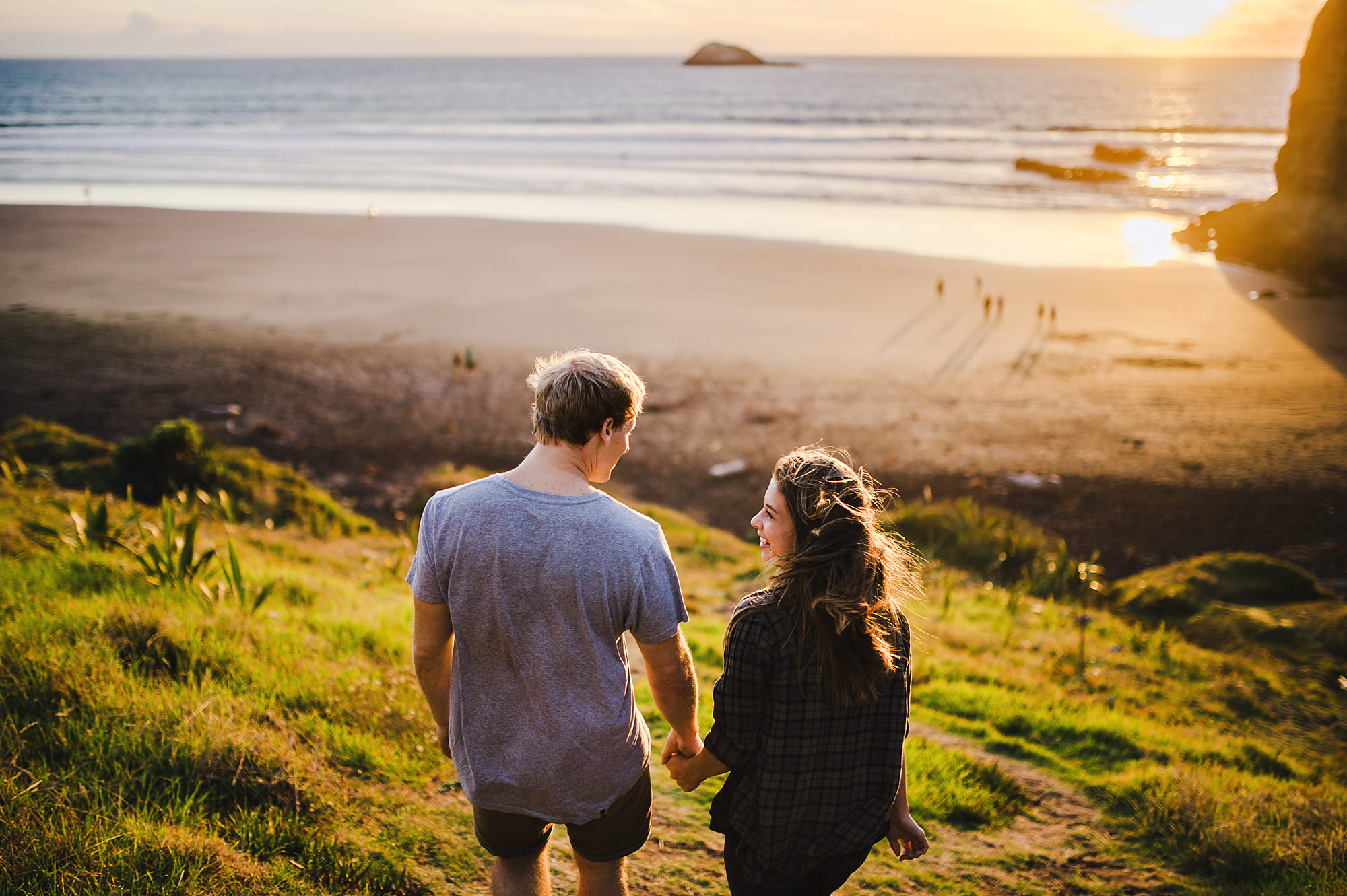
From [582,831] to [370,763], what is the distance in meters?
Result: 1.62

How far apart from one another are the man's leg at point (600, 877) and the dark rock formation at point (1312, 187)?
910 inches

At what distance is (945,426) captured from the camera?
1163 centimetres

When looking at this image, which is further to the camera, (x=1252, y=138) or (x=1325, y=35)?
(x=1252, y=138)

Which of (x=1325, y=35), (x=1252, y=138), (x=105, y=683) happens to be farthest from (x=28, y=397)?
(x=1252, y=138)

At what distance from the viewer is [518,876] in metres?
2.26

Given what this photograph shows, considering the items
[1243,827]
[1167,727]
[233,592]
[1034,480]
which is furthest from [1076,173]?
[233,592]

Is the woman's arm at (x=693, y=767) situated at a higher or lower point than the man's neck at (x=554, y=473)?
lower

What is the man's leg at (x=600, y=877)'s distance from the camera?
7.43ft

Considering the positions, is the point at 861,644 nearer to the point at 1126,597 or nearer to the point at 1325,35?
the point at 1126,597

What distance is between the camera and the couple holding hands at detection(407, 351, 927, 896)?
190cm

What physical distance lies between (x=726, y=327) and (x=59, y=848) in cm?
1399

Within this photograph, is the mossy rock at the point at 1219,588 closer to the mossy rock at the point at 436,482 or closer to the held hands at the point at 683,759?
the held hands at the point at 683,759

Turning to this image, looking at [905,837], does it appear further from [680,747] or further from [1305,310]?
[1305,310]

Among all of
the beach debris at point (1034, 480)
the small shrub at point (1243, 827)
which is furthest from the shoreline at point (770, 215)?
the small shrub at point (1243, 827)
